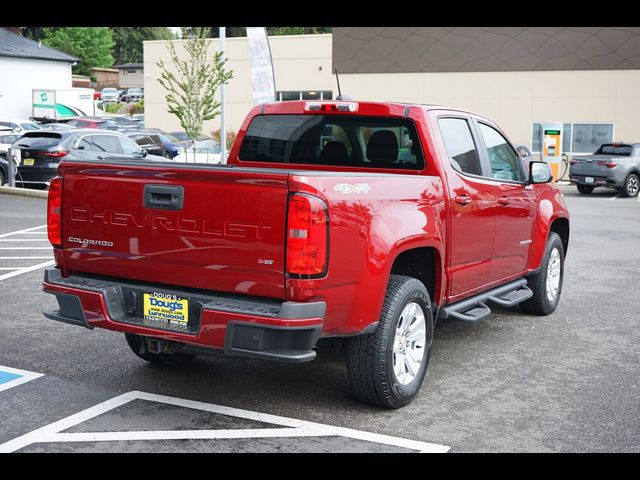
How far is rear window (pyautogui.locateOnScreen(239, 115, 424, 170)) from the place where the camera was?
240 inches

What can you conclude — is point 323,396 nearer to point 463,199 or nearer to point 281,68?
point 463,199

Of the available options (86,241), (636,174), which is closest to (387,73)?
(636,174)

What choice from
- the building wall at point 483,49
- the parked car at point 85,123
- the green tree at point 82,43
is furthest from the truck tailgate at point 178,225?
the green tree at point 82,43

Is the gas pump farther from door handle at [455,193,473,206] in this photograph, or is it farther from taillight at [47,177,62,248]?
taillight at [47,177,62,248]

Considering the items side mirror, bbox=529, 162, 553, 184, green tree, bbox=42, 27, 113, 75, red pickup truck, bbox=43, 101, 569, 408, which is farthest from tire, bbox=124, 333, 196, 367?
green tree, bbox=42, 27, 113, 75

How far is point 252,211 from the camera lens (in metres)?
4.52

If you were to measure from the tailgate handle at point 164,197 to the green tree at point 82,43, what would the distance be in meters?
95.3

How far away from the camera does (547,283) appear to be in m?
8.17

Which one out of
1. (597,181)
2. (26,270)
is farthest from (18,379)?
(597,181)

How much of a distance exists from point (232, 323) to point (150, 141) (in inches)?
911

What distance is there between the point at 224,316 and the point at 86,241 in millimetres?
1130
